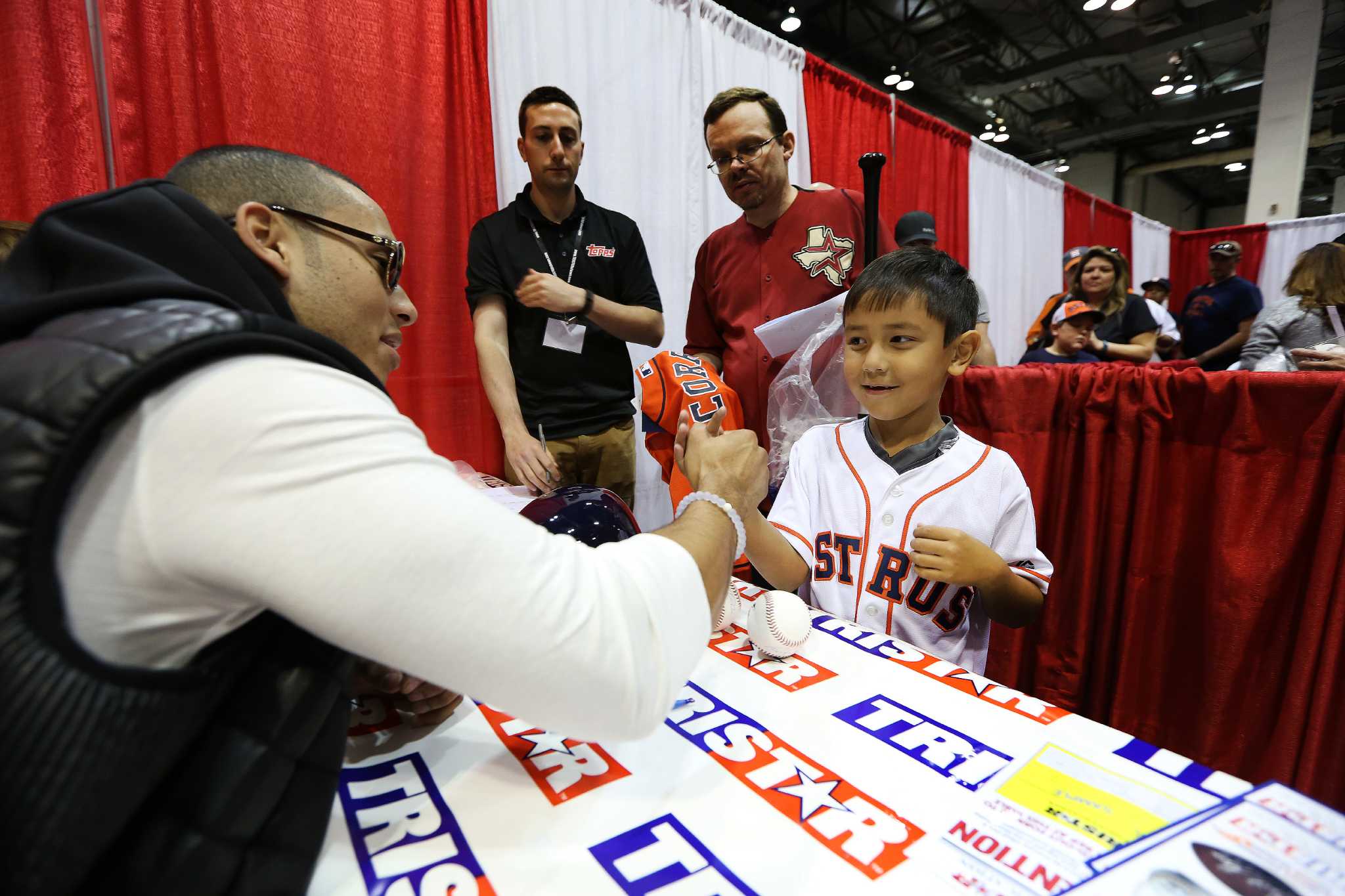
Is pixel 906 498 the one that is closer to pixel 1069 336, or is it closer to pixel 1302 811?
pixel 1302 811

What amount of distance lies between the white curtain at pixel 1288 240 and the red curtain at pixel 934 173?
5045mm

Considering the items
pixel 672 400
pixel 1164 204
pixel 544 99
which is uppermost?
pixel 1164 204

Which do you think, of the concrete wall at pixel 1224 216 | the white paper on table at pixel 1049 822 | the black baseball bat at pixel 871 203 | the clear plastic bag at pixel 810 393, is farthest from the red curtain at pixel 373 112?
the concrete wall at pixel 1224 216

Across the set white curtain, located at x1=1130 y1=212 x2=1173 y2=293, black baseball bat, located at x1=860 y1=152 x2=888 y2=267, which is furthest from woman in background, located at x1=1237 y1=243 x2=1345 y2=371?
white curtain, located at x1=1130 y1=212 x2=1173 y2=293

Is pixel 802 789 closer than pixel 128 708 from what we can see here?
No

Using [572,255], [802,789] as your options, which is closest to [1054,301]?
[572,255]

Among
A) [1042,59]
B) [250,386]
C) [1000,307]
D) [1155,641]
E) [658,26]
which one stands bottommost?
[1155,641]

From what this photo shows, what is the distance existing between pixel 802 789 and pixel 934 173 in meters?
5.79

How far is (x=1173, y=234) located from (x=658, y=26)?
412 inches

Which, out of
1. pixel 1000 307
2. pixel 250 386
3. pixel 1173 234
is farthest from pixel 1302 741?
pixel 1173 234

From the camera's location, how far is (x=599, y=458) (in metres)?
2.42

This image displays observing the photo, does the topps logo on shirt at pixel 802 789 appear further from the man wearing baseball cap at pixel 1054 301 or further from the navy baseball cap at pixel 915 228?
the man wearing baseball cap at pixel 1054 301

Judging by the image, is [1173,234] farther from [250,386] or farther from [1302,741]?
[250,386]

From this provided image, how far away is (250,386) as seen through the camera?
424 mm
